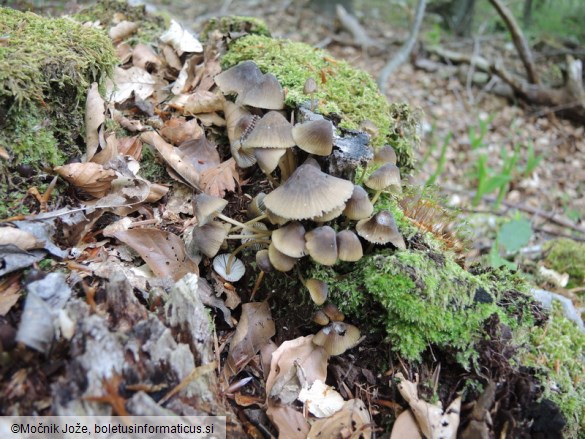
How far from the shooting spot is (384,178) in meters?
2.65

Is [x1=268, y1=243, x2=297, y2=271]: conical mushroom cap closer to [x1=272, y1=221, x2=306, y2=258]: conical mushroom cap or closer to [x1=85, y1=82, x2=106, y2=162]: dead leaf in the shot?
[x1=272, y1=221, x2=306, y2=258]: conical mushroom cap

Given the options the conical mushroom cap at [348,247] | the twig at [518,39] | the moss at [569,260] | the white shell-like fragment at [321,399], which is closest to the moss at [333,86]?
the conical mushroom cap at [348,247]

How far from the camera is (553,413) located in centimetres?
214

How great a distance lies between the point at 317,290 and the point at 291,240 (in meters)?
0.33

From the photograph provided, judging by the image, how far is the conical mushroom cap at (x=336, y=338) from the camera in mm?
2449

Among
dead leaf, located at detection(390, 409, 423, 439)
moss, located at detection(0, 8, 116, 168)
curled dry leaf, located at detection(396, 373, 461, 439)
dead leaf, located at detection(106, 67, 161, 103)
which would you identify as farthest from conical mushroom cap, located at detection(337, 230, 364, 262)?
dead leaf, located at detection(106, 67, 161, 103)

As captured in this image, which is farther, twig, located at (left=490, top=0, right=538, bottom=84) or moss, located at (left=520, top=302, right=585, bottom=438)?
twig, located at (left=490, top=0, right=538, bottom=84)

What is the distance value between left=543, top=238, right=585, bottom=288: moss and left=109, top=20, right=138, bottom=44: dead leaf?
5.11 m

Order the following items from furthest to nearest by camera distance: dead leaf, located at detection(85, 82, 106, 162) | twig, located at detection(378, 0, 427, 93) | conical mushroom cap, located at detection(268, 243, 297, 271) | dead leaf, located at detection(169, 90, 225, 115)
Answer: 1. twig, located at detection(378, 0, 427, 93)
2. dead leaf, located at detection(169, 90, 225, 115)
3. dead leaf, located at detection(85, 82, 106, 162)
4. conical mushroom cap, located at detection(268, 243, 297, 271)

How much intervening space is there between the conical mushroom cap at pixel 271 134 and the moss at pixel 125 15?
8.83ft

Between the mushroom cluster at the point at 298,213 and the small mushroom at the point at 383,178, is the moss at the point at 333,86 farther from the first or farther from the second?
the small mushroom at the point at 383,178

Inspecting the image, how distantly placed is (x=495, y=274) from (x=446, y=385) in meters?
0.85

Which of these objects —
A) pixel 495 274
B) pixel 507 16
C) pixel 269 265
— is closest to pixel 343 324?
pixel 269 265

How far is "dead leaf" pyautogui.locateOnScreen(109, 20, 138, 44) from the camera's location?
14.0 ft
